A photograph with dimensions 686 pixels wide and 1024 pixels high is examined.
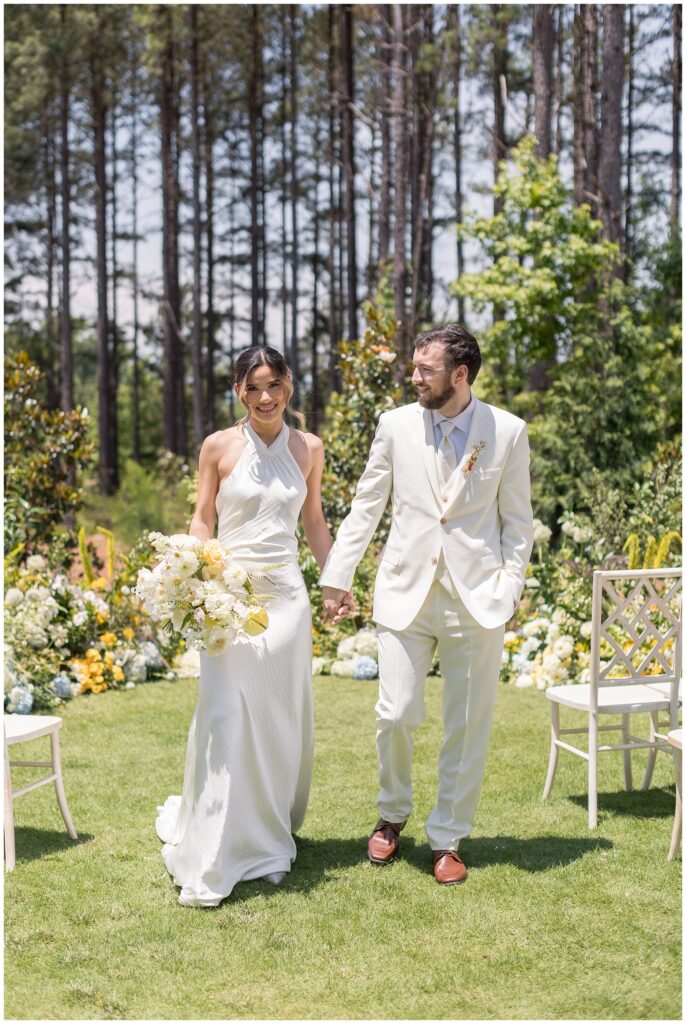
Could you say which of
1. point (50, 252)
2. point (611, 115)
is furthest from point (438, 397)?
point (50, 252)

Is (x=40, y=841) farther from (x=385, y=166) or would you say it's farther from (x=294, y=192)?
(x=294, y=192)

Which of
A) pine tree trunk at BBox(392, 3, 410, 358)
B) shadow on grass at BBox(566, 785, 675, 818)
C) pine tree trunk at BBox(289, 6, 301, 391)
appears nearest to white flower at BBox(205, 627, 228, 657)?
shadow on grass at BBox(566, 785, 675, 818)

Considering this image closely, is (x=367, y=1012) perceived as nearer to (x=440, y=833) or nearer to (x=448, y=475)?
(x=440, y=833)

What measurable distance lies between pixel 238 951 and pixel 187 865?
1.84 feet

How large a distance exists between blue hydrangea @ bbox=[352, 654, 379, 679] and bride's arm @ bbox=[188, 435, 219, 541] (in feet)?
13.2

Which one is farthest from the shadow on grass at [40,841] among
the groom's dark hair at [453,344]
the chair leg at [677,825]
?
the groom's dark hair at [453,344]

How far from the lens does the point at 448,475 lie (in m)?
4.12

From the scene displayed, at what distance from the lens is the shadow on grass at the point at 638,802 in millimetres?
4988

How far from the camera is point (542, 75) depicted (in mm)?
15141

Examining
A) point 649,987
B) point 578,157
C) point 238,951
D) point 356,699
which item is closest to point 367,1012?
point 238,951

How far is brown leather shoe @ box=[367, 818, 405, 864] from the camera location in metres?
4.25

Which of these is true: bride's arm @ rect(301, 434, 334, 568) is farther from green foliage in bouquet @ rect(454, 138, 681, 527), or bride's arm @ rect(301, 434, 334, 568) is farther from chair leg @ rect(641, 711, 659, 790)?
green foliage in bouquet @ rect(454, 138, 681, 527)

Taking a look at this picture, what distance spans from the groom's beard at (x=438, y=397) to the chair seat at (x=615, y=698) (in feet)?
5.41

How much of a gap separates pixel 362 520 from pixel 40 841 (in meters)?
2.05
